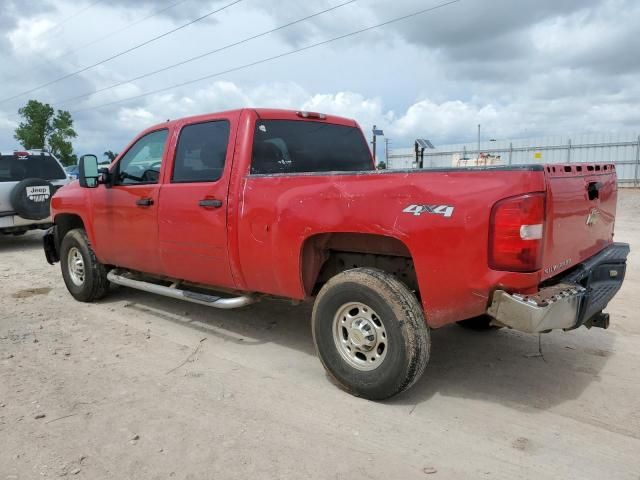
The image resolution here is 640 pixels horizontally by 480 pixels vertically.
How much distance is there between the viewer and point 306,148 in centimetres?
470

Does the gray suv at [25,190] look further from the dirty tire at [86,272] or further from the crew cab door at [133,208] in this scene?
the crew cab door at [133,208]

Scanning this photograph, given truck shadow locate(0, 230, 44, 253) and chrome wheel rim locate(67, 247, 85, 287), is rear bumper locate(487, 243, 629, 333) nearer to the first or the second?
chrome wheel rim locate(67, 247, 85, 287)

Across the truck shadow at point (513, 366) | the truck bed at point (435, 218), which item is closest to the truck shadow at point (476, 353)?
the truck shadow at point (513, 366)

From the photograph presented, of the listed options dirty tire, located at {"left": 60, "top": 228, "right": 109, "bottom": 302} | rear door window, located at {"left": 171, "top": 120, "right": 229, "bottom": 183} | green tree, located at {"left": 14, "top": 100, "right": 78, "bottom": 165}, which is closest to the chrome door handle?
rear door window, located at {"left": 171, "top": 120, "right": 229, "bottom": 183}

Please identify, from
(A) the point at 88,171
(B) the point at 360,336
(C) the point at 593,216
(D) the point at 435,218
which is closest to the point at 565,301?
(D) the point at 435,218

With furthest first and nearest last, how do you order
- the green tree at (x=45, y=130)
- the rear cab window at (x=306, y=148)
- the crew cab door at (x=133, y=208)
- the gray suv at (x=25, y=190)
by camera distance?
the green tree at (x=45, y=130) → the gray suv at (x=25, y=190) → the crew cab door at (x=133, y=208) → the rear cab window at (x=306, y=148)

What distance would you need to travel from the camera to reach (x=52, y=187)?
33.9 feet

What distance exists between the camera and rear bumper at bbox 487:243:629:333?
112 inches

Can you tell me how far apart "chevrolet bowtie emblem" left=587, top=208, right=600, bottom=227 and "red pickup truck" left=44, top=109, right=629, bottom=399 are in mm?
22

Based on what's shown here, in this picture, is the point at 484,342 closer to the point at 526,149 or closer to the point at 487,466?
the point at 487,466

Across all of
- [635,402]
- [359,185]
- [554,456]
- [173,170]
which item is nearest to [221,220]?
[173,170]

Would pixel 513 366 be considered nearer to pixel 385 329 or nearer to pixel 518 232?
pixel 385 329

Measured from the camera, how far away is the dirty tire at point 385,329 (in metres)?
3.21

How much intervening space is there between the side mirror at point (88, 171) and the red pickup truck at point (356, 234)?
0.02m
